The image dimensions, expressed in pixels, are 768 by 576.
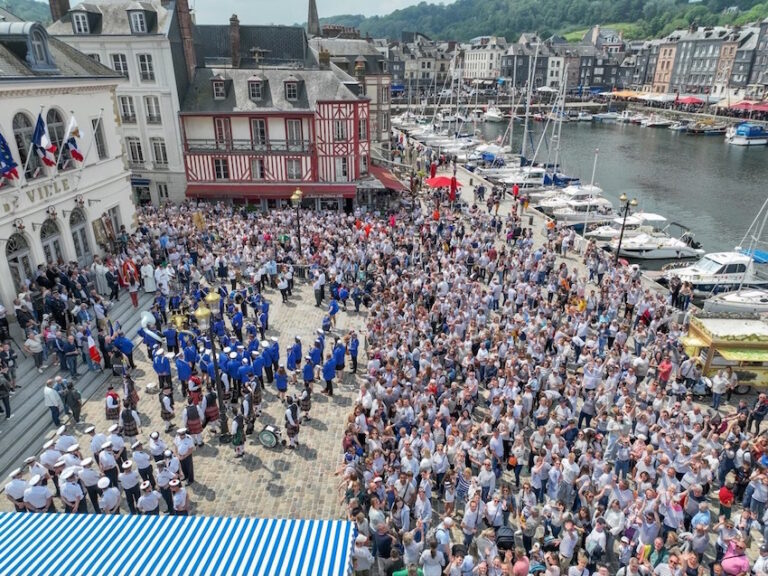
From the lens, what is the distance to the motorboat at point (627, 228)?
3328 cm

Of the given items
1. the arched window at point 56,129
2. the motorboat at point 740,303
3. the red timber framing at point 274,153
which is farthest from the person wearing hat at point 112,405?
the red timber framing at point 274,153

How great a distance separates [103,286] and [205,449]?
11.1 m

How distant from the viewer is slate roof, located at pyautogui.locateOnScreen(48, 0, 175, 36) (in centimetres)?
3169

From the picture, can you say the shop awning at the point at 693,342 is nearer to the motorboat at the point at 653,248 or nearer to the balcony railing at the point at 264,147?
the motorboat at the point at 653,248

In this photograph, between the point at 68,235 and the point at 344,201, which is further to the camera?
the point at 344,201

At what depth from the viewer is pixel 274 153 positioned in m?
33.6

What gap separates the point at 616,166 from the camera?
63594 millimetres

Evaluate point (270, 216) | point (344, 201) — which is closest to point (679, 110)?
point (344, 201)

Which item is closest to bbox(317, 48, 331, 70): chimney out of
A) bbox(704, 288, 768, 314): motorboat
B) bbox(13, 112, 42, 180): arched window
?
bbox(13, 112, 42, 180): arched window

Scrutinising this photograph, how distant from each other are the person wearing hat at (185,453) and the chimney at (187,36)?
29194 millimetres

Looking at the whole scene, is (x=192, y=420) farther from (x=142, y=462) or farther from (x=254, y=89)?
(x=254, y=89)

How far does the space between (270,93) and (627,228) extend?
78.9 ft

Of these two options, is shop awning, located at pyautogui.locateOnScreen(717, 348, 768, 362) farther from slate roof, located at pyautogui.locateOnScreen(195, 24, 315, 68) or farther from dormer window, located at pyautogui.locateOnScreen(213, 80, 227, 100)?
slate roof, located at pyautogui.locateOnScreen(195, 24, 315, 68)

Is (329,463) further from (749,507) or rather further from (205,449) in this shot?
(749,507)
